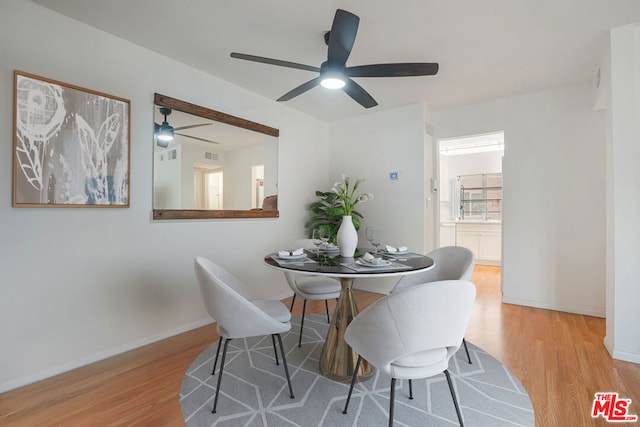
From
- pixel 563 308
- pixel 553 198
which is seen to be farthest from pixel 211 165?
pixel 563 308

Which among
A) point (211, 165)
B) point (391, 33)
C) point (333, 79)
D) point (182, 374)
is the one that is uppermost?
point (391, 33)

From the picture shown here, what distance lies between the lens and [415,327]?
1.31m

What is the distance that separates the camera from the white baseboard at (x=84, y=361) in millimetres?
1971

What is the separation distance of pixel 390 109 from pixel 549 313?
3159 millimetres

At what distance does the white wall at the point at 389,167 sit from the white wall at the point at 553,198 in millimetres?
964

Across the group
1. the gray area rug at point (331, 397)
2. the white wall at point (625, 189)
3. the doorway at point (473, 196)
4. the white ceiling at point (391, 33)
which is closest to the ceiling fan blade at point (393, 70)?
the white ceiling at point (391, 33)

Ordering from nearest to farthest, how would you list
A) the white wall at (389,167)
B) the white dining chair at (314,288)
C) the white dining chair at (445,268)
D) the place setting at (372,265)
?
the place setting at (372,265) → the white dining chair at (445,268) → the white dining chair at (314,288) → the white wall at (389,167)

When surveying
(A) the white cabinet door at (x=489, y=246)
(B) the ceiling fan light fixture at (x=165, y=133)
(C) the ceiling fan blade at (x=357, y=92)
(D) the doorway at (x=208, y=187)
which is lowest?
(A) the white cabinet door at (x=489, y=246)

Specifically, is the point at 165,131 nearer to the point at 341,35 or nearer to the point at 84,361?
the point at 341,35

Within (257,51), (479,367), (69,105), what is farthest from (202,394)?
(257,51)

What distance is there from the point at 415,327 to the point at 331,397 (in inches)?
35.7

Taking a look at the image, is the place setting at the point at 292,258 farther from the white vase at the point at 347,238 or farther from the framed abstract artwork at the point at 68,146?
the framed abstract artwork at the point at 68,146

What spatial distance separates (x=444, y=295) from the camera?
4.27ft

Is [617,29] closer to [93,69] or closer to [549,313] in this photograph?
[549,313]
